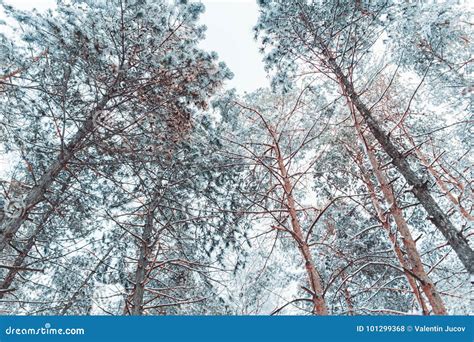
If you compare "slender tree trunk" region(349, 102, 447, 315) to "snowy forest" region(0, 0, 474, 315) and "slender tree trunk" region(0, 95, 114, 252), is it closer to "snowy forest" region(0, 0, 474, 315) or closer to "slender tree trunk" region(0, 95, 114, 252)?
"snowy forest" region(0, 0, 474, 315)

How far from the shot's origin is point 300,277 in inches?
366

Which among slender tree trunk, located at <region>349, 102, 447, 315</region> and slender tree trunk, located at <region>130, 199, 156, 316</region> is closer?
slender tree trunk, located at <region>349, 102, 447, 315</region>

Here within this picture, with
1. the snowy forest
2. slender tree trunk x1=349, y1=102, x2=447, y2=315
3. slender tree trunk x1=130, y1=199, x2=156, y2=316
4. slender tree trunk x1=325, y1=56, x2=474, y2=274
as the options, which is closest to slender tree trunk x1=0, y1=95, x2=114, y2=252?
the snowy forest

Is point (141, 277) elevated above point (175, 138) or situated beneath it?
situated beneath

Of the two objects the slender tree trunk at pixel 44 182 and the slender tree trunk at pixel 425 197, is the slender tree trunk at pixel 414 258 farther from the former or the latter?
the slender tree trunk at pixel 44 182

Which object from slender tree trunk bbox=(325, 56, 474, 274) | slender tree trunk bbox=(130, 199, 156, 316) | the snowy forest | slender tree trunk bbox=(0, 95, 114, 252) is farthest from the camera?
slender tree trunk bbox=(130, 199, 156, 316)

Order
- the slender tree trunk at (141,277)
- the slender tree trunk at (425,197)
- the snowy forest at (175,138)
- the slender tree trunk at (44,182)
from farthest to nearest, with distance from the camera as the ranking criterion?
the slender tree trunk at (141,277) < the snowy forest at (175,138) < the slender tree trunk at (44,182) < the slender tree trunk at (425,197)

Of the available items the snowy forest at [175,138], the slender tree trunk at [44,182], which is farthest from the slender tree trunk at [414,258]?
the slender tree trunk at [44,182]

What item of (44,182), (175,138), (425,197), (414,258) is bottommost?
(414,258)

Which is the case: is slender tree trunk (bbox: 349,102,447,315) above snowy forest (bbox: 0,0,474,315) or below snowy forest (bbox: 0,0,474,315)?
below

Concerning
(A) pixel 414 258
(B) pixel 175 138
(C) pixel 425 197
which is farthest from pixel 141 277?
(C) pixel 425 197

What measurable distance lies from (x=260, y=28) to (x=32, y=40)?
4.16m

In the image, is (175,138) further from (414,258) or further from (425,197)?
(414,258)
